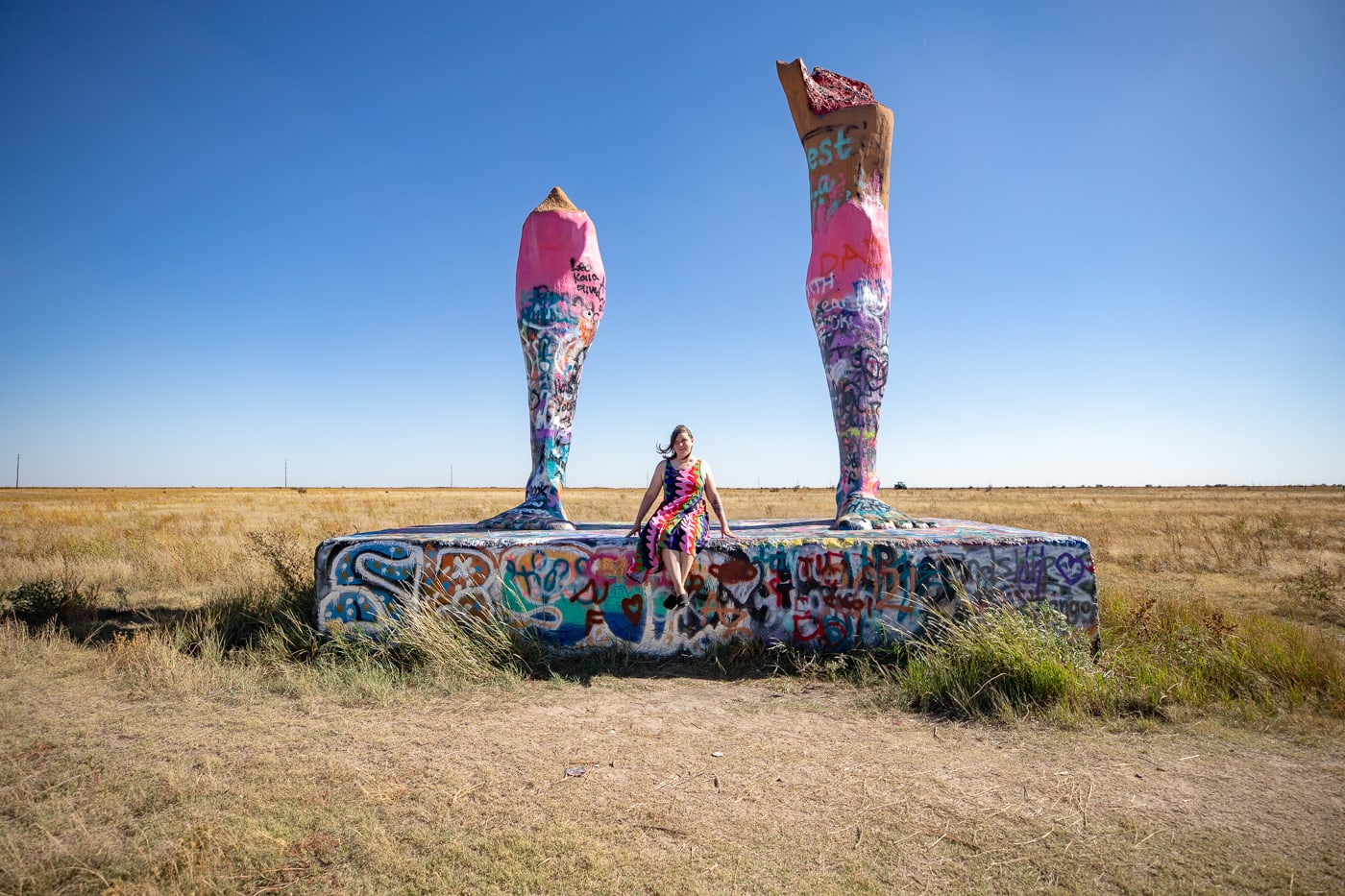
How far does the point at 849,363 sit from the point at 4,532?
1785 centimetres

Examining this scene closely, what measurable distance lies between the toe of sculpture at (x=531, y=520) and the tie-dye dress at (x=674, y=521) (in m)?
1.30

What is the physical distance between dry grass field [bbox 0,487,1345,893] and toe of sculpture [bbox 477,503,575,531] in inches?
62.1

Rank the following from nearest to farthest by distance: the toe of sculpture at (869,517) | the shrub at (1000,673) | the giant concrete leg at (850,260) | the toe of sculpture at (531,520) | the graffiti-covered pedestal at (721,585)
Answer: the shrub at (1000,673), the graffiti-covered pedestal at (721,585), the toe of sculpture at (869,517), the toe of sculpture at (531,520), the giant concrete leg at (850,260)

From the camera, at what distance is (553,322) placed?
6.84 m

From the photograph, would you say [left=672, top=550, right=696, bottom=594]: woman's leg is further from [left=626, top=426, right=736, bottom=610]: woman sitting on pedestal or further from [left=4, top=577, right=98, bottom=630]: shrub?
[left=4, top=577, right=98, bottom=630]: shrub

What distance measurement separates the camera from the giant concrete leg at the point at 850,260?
21.4 ft

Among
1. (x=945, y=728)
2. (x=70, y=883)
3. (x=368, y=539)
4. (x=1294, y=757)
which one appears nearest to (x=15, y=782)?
(x=70, y=883)

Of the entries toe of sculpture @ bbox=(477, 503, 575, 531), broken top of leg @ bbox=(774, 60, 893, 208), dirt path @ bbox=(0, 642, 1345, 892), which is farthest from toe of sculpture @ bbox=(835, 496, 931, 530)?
broken top of leg @ bbox=(774, 60, 893, 208)

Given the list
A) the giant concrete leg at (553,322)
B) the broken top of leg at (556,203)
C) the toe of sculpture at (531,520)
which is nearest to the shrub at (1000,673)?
the toe of sculpture at (531,520)

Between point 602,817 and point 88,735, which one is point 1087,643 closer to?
point 602,817

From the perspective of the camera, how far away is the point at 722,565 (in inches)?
213

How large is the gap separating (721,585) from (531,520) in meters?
2.01

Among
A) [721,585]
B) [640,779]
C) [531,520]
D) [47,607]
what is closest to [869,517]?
[721,585]

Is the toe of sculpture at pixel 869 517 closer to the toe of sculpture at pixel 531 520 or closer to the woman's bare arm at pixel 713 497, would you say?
the woman's bare arm at pixel 713 497
